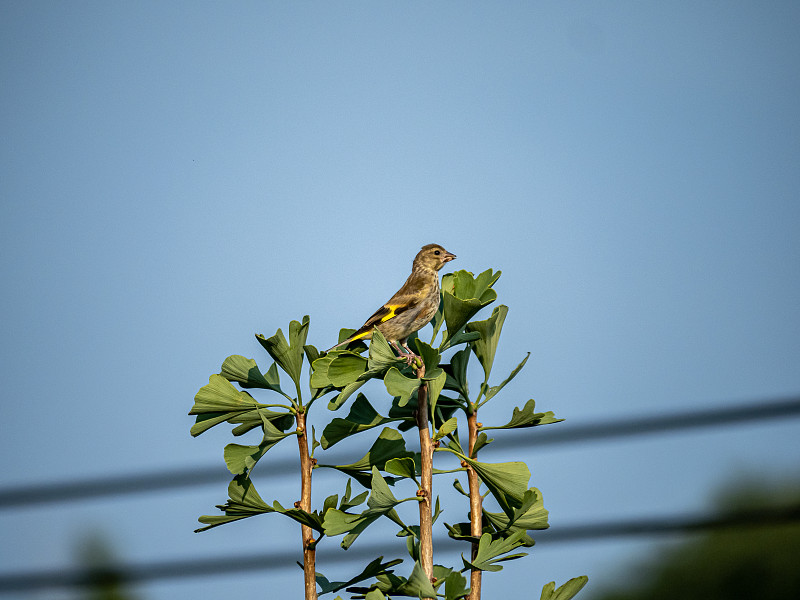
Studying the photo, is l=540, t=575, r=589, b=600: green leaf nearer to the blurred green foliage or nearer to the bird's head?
the bird's head

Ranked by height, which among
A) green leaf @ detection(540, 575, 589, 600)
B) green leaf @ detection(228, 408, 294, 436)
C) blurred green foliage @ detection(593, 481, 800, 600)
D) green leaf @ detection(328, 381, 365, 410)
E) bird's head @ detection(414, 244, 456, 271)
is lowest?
blurred green foliage @ detection(593, 481, 800, 600)

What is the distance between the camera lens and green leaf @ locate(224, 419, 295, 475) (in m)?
2.12

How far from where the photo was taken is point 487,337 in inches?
89.5

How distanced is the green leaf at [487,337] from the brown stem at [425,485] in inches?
10.5

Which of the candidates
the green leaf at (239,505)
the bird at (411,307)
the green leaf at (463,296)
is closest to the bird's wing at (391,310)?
the bird at (411,307)

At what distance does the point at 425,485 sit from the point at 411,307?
1.45m

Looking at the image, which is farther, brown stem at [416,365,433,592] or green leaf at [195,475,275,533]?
green leaf at [195,475,275,533]

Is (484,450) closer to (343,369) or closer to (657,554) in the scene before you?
(343,369)

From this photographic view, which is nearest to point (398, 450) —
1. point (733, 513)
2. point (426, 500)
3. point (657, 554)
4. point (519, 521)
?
point (426, 500)

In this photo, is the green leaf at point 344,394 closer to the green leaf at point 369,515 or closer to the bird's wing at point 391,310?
the green leaf at point 369,515

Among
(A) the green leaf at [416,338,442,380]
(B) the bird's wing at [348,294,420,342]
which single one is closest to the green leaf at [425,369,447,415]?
(A) the green leaf at [416,338,442,380]

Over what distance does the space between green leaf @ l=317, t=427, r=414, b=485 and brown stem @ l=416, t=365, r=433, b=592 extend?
0.42 ft

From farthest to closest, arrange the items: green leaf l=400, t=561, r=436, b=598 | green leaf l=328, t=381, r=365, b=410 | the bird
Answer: the bird
green leaf l=328, t=381, r=365, b=410
green leaf l=400, t=561, r=436, b=598

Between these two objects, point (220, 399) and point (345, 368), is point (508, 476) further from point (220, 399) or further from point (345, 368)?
point (220, 399)
